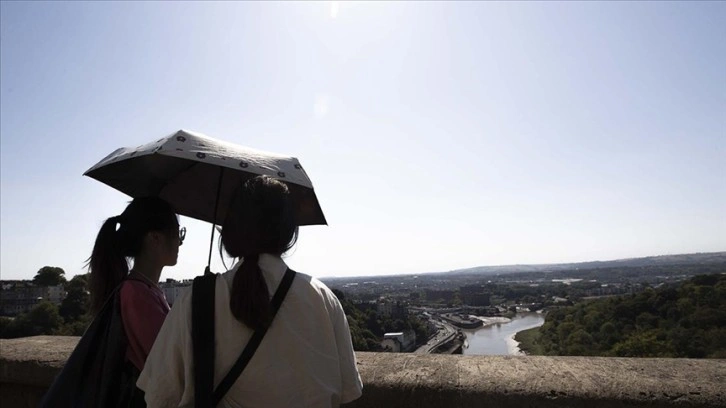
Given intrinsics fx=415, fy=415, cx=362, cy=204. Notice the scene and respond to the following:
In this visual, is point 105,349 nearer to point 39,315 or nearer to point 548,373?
point 548,373

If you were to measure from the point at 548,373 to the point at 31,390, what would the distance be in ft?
10.6

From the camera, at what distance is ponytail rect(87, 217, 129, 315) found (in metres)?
1.73

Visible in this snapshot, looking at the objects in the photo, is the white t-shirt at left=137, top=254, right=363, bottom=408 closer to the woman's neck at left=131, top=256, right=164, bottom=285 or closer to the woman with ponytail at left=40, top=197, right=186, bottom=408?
the woman with ponytail at left=40, top=197, right=186, bottom=408

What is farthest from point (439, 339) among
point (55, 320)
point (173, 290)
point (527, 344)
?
point (173, 290)

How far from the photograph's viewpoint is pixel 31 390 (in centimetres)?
277

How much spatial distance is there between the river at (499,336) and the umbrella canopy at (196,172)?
38.1m

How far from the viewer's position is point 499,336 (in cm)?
5775

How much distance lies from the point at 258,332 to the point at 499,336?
62.5 meters

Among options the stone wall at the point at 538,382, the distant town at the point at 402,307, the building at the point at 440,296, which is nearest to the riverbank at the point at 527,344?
the distant town at the point at 402,307

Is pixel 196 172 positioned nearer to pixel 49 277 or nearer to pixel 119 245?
pixel 119 245

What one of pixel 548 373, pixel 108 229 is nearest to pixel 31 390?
pixel 108 229

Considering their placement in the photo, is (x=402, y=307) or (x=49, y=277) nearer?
(x=49, y=277)

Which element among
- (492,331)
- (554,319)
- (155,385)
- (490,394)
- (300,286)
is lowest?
(492,331)

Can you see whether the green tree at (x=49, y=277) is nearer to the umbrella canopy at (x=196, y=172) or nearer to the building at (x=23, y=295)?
the building at (x=23, y=295)
